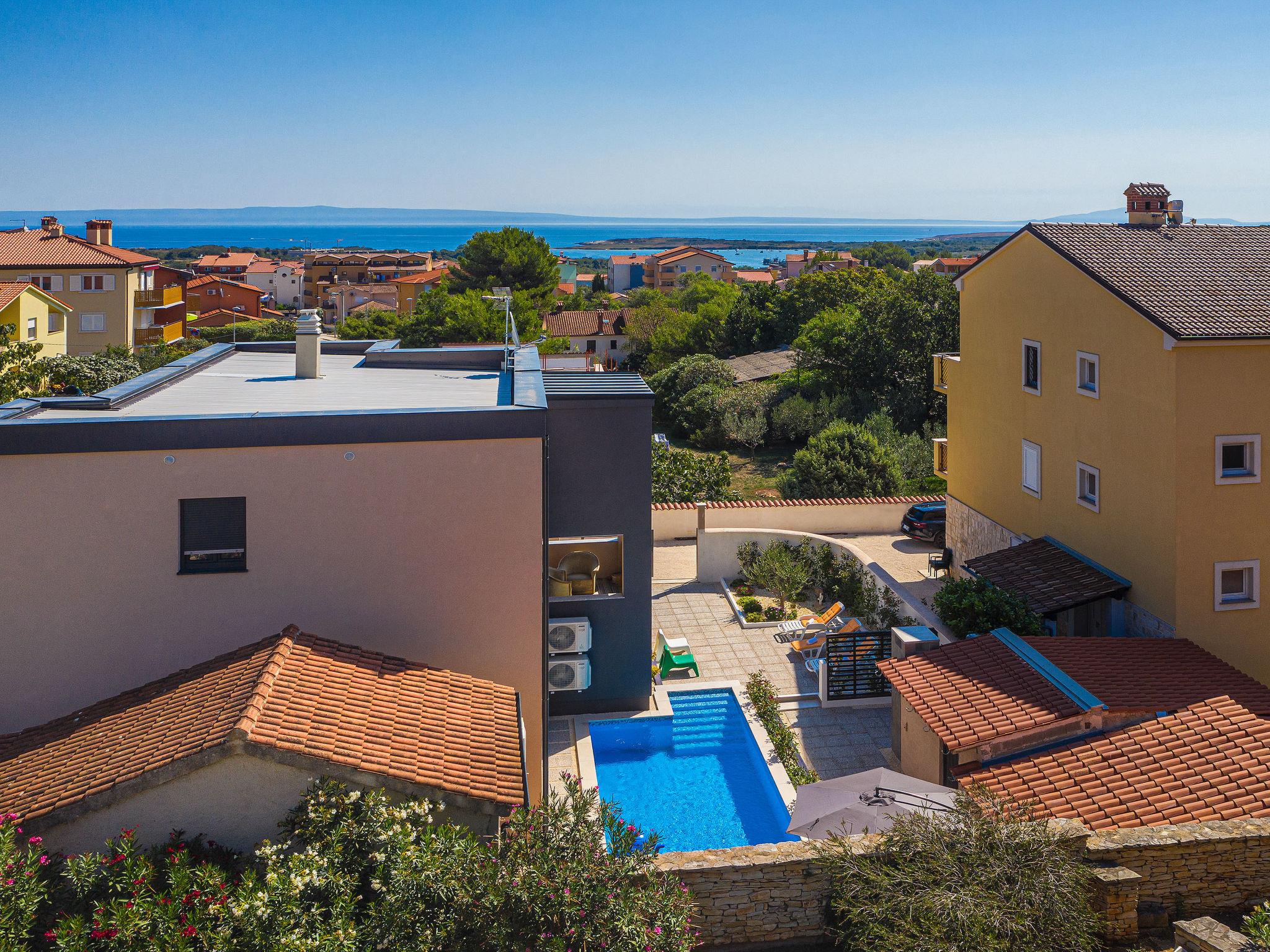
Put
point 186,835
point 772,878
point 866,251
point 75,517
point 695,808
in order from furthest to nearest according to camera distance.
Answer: point 866,251
point 695,808
point 75,517
point 772,878
point 186,835

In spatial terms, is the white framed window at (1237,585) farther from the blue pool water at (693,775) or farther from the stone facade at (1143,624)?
the blue pool water at (693,775)

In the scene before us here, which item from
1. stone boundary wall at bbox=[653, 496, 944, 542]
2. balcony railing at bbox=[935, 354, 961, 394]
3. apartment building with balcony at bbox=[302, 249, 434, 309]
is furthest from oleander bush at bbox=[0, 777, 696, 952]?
apartment building with balcony at bbox=[302, 249, 434, 309]

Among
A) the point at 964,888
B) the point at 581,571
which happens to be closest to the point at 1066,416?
the point at 581,571

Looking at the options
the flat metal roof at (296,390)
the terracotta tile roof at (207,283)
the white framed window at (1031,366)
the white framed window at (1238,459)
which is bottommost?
the white framed window at (1238,459)

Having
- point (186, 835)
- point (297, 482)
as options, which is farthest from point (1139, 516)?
point (186, 835)

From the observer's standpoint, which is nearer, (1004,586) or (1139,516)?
(1139,516)

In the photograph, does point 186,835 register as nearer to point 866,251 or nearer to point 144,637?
point 144,637

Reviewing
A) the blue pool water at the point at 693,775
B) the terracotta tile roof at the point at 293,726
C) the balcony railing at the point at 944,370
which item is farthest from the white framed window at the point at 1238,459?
the terracotta tile roof at the point at 293,726
